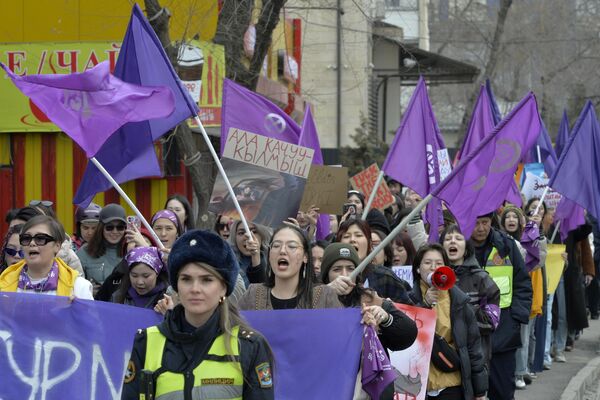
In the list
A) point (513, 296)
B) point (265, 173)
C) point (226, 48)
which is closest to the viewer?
point (265, 173)

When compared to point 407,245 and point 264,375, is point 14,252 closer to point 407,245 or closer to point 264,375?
point 407,245

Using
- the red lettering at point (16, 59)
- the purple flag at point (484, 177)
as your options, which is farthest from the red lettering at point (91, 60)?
the purple flag at point (484, 177)

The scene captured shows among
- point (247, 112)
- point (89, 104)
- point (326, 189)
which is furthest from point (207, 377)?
point (326, 189)

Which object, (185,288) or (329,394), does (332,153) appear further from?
(185,288)

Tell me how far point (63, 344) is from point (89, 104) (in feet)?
5.99

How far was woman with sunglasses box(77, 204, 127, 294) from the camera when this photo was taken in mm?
8922

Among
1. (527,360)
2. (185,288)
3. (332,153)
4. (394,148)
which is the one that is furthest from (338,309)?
(332,153)

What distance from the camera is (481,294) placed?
8.93m

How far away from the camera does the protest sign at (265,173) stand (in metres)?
8.80

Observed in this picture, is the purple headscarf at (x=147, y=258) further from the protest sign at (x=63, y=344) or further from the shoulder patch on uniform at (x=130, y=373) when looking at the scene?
the shoulder patch on uniform at (x=130, y=373)

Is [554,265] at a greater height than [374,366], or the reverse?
[374,366]

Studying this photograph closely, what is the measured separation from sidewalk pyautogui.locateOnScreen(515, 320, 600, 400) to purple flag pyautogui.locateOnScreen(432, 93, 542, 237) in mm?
4014

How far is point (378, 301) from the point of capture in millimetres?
6648

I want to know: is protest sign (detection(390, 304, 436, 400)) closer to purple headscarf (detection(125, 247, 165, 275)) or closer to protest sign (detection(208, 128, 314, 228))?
protest sign (detection(208, 128, 314, 228))
